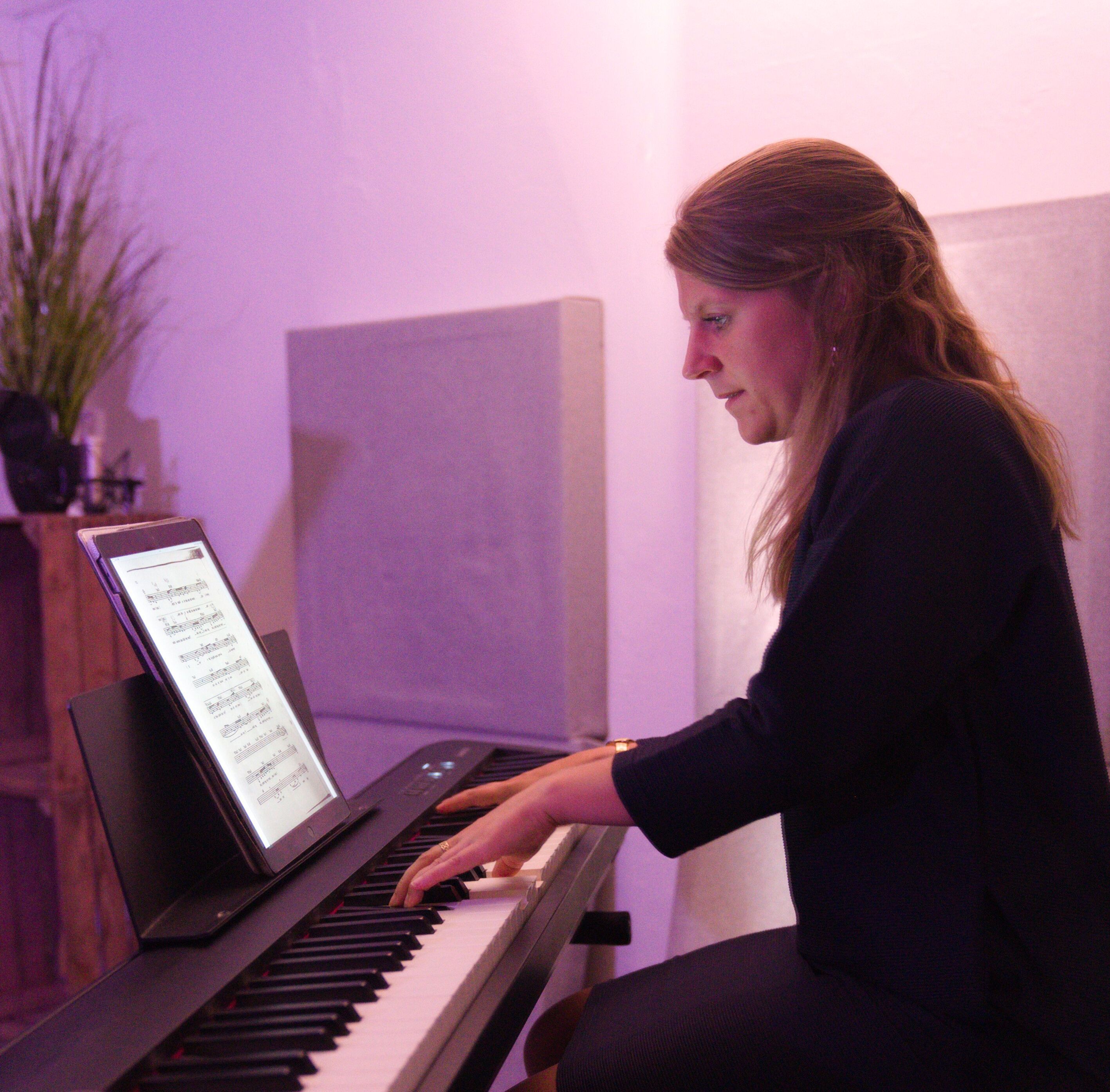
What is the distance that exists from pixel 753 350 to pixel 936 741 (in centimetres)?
49

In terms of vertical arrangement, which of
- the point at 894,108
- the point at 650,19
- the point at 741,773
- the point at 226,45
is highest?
the point at 226,45

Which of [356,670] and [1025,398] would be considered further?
[356,670]

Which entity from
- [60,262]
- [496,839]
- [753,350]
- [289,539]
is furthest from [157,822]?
[60,262]

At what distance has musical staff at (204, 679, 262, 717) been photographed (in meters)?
1.06

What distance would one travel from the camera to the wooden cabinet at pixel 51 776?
7.14ft

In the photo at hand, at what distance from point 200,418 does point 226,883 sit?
1835mm

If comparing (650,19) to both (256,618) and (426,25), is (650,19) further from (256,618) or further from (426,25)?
(256,618)

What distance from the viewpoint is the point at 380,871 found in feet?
3.67

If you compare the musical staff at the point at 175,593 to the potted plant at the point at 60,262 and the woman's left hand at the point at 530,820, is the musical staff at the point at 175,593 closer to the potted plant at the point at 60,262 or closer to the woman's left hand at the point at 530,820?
the woman's left hand at the point at 530,820

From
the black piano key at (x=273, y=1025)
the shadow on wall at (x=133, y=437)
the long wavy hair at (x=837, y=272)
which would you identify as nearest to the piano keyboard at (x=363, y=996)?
the black piano key at (x=273, y=1025)

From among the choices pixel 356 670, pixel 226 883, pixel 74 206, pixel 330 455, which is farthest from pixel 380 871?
pixel 74 206

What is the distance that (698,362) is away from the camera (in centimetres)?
120

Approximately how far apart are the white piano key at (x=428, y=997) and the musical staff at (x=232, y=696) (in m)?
0.34

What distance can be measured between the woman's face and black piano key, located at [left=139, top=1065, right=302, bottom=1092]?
2.75 feet
